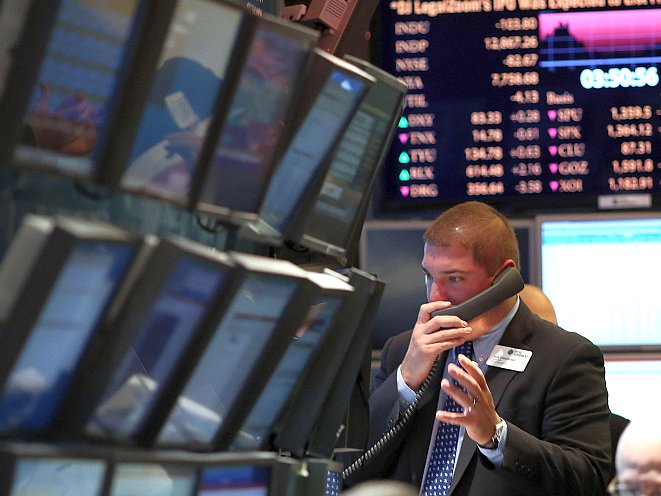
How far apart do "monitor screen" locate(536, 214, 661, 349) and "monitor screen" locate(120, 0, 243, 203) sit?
2886 mm

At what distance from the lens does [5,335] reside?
871mm

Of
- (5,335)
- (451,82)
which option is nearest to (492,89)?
(451,82)

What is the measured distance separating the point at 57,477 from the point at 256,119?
412 mm

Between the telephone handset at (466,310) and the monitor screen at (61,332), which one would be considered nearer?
the monitor screen at (61,332)

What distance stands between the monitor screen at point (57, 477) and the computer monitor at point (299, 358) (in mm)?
214

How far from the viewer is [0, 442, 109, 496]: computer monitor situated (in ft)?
2.91

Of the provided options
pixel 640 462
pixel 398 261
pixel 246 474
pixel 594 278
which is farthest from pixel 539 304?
pixel 246 474

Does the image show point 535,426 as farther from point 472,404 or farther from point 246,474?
point 246,474

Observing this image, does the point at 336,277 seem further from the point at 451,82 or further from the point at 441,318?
the point at 451,82

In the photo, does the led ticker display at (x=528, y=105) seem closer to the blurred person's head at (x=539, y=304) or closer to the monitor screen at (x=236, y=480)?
the blurred person's head at (x=539, y=304)

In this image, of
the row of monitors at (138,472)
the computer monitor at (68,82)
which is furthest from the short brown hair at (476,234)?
the computer monitor at (68,82)

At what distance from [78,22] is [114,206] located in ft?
0.71

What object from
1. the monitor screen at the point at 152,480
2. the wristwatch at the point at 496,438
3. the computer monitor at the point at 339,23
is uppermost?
the computer monitor at the point at 339,23

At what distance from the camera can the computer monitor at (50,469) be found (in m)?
0.89
